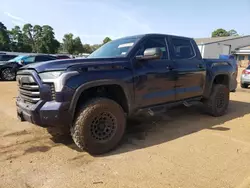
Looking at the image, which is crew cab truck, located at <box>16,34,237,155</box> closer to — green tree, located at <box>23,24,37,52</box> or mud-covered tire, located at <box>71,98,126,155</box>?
mud-covered tire, located at <box>71,98,126,155</box>

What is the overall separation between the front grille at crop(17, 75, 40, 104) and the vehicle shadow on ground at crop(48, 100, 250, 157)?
3.26 feet

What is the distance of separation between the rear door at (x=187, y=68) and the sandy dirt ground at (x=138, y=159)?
80 centimetres

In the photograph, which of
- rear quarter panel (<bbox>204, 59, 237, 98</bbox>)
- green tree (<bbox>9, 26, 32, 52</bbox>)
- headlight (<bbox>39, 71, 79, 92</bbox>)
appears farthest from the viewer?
green tree (<bbox>9, 26, 32, 52</bbox>)

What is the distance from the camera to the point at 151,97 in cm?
422

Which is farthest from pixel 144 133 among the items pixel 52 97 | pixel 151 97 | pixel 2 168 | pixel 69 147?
pixel 2 168

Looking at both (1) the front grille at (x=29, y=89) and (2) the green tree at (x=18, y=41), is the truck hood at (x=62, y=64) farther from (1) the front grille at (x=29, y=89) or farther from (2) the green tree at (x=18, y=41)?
(2) the green tree at (x=18, y=41)

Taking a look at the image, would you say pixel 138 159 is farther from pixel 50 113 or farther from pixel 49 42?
pixel 49 42

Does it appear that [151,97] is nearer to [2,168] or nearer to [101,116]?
[101,116]

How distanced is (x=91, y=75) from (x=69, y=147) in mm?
1318

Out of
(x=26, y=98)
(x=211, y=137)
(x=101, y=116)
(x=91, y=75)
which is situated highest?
(x=91, y=75)

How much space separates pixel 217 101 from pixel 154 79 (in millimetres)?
2499

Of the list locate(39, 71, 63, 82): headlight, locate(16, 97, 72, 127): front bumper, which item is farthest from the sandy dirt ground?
locate(39, 71, 63, 82): headlight

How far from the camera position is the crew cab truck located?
3.23 metres

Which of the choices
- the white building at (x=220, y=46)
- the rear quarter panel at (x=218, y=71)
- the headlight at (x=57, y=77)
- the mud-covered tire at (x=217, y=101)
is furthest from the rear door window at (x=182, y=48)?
the white building at (x=220, y=46)
